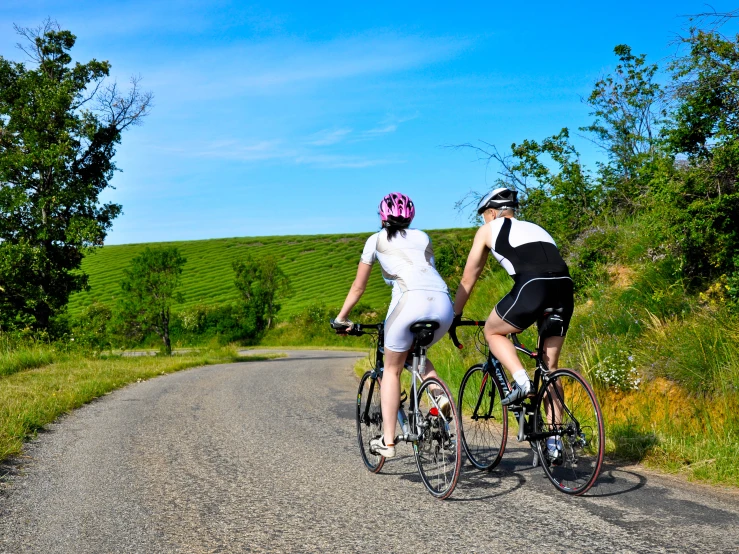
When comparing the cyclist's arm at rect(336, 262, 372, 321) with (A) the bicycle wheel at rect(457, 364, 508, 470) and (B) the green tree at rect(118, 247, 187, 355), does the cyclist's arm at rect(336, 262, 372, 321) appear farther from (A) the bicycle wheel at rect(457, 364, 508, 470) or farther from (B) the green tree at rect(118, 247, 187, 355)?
(B) the green tree at rect(118, 247, 187, 355)

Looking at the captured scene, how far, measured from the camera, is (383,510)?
15.7ft

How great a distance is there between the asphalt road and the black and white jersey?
163 centimetres

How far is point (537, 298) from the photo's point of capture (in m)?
5.12

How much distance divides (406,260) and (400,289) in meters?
0.22

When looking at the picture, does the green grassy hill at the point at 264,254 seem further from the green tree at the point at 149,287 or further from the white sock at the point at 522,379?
the white sock at the point at 522,379

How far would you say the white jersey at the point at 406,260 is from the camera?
5.30 metres

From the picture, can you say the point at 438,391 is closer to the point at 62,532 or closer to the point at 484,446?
the point at 484,446

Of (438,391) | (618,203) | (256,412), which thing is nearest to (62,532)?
(438,391)

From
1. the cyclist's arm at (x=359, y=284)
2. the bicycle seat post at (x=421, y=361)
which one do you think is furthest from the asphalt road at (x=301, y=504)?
the cyclist's arm at (x=359, y=284)

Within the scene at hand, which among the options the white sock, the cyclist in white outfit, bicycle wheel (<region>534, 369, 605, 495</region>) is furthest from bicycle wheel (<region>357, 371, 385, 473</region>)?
bicycle wheel (<region>534, 369, 605, 495</region>)

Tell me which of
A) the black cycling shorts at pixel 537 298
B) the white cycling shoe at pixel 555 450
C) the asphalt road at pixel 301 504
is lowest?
the asphalt road at pixel 301 504

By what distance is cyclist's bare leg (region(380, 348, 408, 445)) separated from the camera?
5.40 meters

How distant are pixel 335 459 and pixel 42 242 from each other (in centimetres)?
2276

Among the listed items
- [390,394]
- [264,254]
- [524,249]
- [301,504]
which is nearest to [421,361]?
[390,394]
